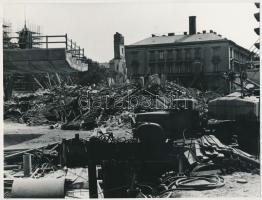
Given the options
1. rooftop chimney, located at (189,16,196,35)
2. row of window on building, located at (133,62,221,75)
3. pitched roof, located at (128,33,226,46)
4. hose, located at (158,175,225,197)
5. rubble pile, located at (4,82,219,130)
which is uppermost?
rooftop chimney, located at (189,16,196,35)

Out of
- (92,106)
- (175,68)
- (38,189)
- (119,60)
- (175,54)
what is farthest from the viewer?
(119,60)

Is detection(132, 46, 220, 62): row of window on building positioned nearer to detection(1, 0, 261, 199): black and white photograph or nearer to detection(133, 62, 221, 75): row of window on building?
detection(133, 62, 221, 75): row of window on building

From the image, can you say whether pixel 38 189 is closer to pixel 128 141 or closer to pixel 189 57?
pixel 128 141

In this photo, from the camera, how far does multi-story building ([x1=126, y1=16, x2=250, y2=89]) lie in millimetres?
55594

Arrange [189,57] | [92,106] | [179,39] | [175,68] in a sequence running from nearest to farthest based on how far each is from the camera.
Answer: [92,106] < [189,57] < [179,39] < [175,68]

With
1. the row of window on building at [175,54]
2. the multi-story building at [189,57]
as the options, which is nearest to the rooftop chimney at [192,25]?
the multi-story building at [189,57]

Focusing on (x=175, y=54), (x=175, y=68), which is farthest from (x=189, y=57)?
(x=175, y=68)

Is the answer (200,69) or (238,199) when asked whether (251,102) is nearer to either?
(238,199)

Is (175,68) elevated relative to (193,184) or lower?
elevated

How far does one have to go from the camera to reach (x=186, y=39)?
189 feet

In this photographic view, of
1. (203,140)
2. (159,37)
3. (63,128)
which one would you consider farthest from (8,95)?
(159,37)

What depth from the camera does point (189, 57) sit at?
57.8 m

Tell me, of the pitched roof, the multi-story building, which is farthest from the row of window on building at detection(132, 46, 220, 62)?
the pitched roof

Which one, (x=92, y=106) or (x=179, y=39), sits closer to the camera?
(x=92, y=106)
